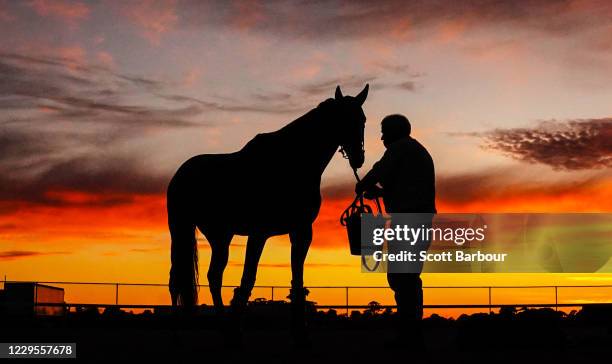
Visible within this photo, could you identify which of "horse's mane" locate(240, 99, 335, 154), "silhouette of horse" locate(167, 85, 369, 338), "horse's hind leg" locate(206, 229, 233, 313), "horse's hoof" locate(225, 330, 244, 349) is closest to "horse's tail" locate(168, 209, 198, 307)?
"silhouette of horse" locate(167, 85, 369, 338)

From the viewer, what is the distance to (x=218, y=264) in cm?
1164

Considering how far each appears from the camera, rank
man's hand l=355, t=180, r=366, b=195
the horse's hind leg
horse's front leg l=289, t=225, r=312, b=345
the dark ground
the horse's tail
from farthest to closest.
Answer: the horse's tail, the horse's hind leg, horse's front leg l=289, t=225, r=312, b=345, man's hand l=355, t=180, r=366, b=195, the dark ground

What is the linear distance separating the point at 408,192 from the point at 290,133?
1813mm

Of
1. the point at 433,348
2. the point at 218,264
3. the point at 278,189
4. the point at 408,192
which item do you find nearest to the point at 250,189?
the point at 278,189

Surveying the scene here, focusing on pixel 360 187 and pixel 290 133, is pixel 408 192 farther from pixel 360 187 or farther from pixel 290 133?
pixel 290 133

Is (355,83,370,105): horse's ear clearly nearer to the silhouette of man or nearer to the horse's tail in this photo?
the silhouette of man

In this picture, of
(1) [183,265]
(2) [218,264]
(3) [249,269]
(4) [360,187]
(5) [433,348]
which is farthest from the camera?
(1) [183,265]

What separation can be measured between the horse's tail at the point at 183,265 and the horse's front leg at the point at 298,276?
196cm

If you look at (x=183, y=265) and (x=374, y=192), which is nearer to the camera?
(x=374, y=192)

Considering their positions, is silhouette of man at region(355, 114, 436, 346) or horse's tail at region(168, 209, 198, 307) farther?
horse's tail at region(168, 209, 198, 307)

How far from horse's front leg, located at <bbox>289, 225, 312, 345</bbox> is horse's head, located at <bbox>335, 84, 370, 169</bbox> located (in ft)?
3.32

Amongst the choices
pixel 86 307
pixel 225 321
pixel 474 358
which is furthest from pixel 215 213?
pixel 86 307

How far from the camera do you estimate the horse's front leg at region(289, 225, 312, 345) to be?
34.9 feet

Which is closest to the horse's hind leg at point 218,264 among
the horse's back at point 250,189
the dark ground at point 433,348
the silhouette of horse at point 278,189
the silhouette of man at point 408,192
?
the silhouette of horse at point 278,189
